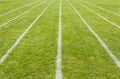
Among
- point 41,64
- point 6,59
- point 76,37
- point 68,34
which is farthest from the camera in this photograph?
point 68,34

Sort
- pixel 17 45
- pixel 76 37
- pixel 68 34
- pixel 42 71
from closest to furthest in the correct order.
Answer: pixel 42 71
pixel 17 45
pixel 76 37
pixel 68 34

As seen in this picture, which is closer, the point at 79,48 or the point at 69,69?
the point at 69,69

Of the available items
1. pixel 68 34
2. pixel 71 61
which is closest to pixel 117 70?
pixel 71 61

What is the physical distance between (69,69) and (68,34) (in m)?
4.41

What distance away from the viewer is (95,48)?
7.58m

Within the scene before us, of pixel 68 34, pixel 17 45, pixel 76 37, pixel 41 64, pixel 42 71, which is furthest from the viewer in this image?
pixel 68 34

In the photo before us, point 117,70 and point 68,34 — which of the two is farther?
point 68,34

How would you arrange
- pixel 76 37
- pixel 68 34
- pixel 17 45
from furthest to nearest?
pixel 68 34, pixel 76 37, pixel 17 45

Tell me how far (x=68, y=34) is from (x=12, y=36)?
2.32 metres

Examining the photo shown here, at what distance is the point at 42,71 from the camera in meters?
5.55

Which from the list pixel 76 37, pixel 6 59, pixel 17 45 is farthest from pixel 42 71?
pixel 76 37

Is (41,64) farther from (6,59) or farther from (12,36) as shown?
(12,36)

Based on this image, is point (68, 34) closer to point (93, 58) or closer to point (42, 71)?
point (93, 58)

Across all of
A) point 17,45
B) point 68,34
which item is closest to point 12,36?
point 17,45
